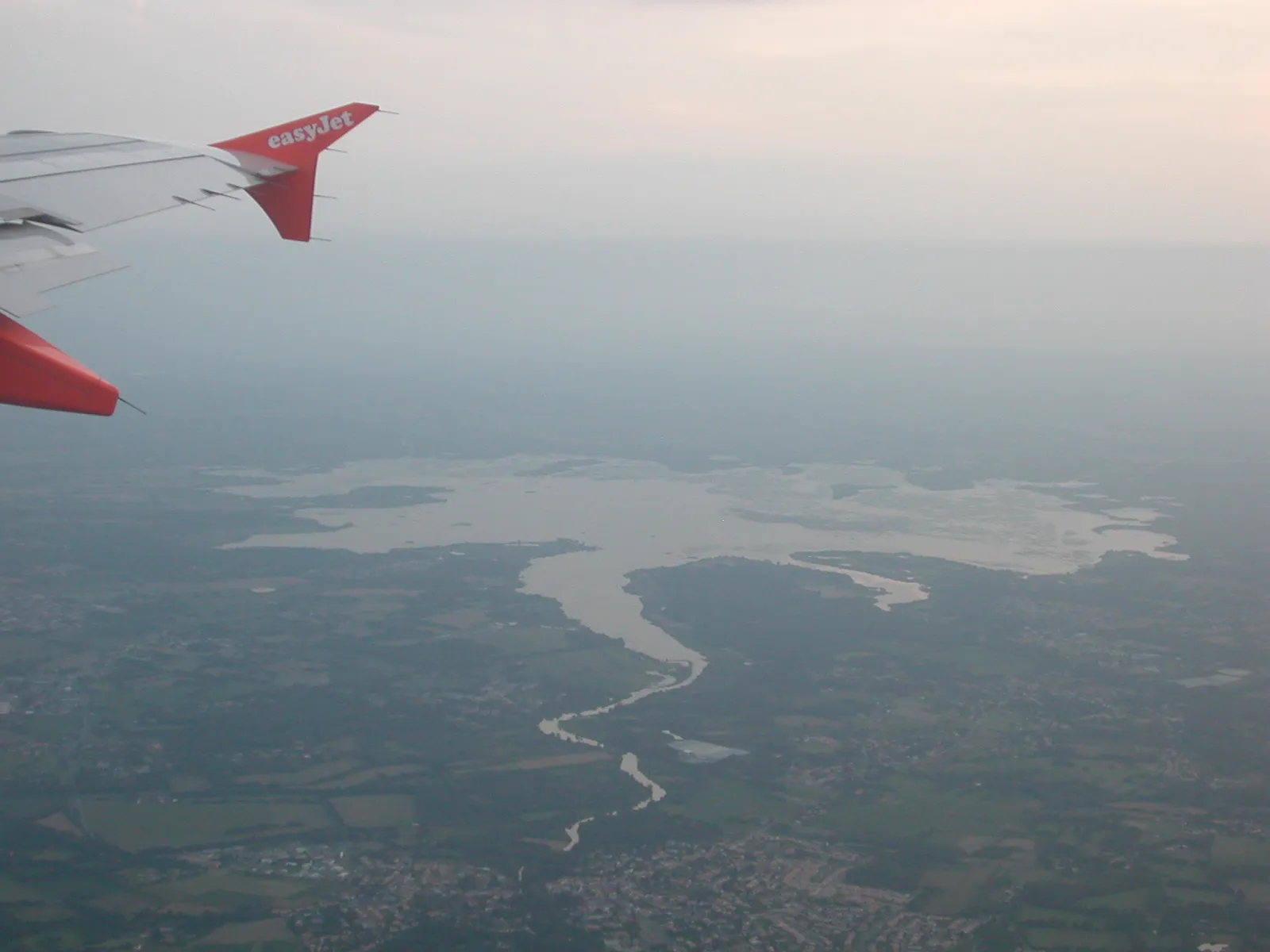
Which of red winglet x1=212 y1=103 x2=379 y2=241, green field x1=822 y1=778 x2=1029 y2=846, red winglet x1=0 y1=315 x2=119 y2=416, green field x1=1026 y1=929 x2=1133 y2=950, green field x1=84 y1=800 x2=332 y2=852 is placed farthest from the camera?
green field x1=822 y1=778 x2=1029 y2=846

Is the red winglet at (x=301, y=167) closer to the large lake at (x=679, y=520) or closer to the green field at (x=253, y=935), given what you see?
the green field at (x=253, y=935)

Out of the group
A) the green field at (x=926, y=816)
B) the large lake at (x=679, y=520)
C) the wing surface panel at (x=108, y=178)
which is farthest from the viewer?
the large lake at (x=679, y=520)

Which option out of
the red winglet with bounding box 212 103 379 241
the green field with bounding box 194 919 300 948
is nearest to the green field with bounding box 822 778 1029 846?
the green field with bounding box 194 919 300 948

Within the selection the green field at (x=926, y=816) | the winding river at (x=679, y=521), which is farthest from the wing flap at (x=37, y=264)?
the winding river at (x=679, y=521)

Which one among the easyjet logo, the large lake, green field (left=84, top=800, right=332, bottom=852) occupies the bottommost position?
green field (left=84, top=800, right=332, bottom=852)

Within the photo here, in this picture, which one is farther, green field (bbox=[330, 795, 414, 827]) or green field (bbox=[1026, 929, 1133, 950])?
green field (bbox=[330, 795, 414, 827])

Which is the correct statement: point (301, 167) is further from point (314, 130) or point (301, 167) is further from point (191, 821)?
point (191, 821)

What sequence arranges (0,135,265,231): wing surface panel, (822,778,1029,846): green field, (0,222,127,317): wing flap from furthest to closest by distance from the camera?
(822,778,1029,846): green field < (0,135,265,231): wing surface panel < (0,222,127,317): wing flap

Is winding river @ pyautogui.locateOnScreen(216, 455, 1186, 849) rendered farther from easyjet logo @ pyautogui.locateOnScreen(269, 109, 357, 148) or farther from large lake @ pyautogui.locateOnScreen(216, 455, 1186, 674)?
easyjet logo @ pyautogui.locateOnScreen(269, 109, 357, 148)

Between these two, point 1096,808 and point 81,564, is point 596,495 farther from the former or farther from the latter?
point 1096,808
